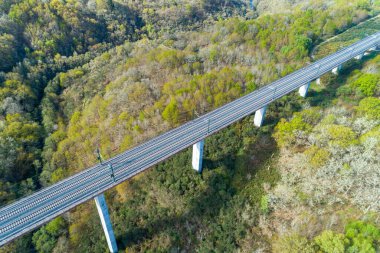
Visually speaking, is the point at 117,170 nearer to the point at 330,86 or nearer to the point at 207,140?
the point at 207,140

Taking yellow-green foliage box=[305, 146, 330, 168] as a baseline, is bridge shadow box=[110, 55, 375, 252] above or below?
below

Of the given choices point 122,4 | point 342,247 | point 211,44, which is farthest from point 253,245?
point 122,4

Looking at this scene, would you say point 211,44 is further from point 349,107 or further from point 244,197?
point 244,197

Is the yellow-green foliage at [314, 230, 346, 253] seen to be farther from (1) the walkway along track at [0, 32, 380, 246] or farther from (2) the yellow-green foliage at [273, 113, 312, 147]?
(1) the walkway along track at [0, 32, 380, 246]

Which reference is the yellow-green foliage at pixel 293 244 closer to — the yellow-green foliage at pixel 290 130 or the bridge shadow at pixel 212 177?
the bridge shadow at pixel 212 177

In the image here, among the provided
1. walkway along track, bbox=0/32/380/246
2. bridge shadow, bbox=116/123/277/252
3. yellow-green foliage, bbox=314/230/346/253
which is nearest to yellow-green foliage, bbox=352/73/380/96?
walkway along track, bbox=0/32/380/246
